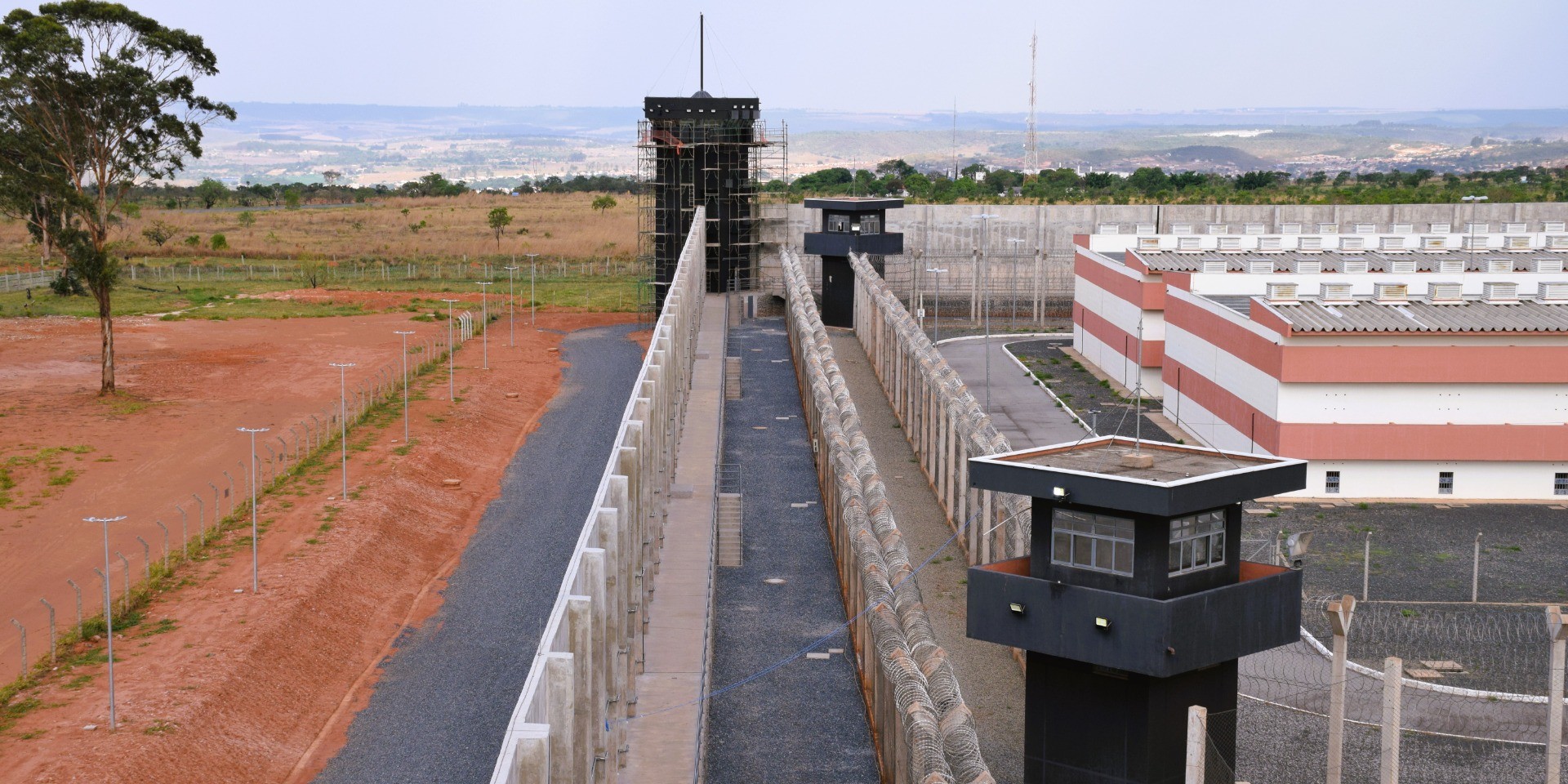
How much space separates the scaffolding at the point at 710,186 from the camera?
2726 inches

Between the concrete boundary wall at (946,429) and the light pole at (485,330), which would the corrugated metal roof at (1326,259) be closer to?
the concrete boundary wall at (946,429)

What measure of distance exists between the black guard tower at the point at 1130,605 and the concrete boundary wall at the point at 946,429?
5.68 m

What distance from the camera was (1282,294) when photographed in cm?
4316

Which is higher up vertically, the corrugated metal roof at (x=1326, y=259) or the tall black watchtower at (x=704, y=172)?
the tall black watchtower at (x=704, y=172)

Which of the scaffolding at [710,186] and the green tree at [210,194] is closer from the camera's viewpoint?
the scaffolding at [710,186]

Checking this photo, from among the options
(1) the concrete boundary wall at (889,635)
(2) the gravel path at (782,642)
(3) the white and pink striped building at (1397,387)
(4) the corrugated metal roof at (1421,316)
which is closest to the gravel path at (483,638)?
(2) the gravel path at (782,642)

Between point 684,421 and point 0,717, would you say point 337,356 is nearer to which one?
point 684,421

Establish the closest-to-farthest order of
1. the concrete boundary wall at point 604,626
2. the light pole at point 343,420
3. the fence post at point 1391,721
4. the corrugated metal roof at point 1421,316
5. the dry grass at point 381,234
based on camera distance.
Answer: the concrete boundary wall at point 604,626
the fence post at point 1391,721
the light pole at point 343,420
the corrugated metal roof at point 1421,316
the dry grass at point 381,234

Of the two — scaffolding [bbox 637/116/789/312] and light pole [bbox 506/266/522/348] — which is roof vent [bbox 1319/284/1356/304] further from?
light pole [bbox 506/266/522/348]

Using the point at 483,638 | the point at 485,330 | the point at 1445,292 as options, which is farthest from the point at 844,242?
the point at 483,638

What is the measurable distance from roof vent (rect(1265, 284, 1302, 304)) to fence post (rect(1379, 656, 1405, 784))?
2606 cm

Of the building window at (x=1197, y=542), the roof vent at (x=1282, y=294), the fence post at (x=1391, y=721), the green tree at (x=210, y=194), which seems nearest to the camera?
the fence post at (x=1391, y=721)

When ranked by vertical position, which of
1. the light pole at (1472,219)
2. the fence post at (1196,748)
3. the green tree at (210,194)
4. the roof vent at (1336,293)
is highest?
the green tree at (210,194)

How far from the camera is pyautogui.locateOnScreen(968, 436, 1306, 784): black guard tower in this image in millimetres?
18422
